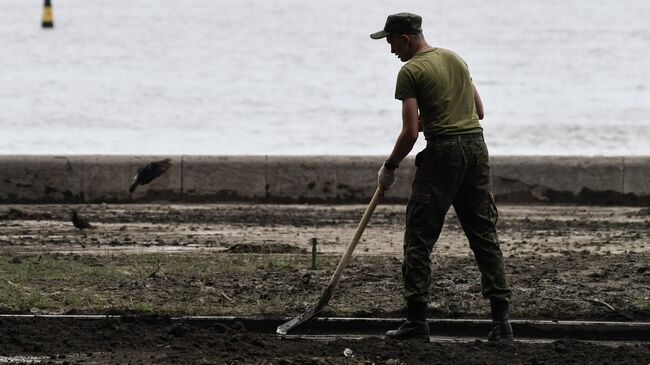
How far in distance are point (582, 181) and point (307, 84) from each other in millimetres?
20050

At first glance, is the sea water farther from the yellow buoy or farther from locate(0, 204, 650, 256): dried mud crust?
locate(0, 204, 650, 256): dried mud crust

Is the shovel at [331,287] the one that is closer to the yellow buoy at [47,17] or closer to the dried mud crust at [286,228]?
the dried mud crust at [286,228]

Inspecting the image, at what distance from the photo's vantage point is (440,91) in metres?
7.35

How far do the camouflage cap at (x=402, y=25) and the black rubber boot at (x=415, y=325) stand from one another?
1455mm

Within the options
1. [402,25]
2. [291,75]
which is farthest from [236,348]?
[291,75]

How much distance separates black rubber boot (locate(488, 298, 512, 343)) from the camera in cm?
750

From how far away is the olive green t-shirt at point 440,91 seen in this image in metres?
7.32

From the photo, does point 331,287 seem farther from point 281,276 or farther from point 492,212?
point 281,276

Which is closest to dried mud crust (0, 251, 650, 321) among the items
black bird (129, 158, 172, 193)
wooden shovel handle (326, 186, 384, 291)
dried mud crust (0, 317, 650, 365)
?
wooden shovel handle (326, 186, 384, 291)

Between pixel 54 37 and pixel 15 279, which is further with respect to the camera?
pixel 54 37

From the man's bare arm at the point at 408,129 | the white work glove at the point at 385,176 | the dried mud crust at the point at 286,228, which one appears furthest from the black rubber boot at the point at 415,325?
the dried mud crust at the point at 286,228

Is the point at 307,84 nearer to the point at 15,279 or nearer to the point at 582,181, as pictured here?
the point at 582,181

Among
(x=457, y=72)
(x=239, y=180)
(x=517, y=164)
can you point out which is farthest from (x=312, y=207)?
(x=457, y=72)

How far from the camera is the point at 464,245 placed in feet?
38.8
